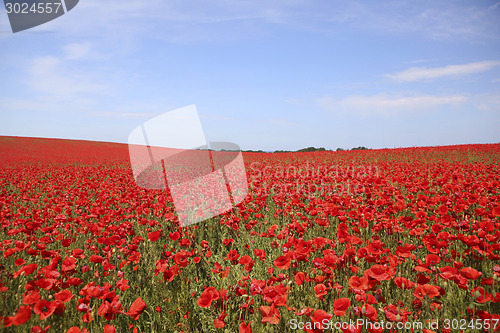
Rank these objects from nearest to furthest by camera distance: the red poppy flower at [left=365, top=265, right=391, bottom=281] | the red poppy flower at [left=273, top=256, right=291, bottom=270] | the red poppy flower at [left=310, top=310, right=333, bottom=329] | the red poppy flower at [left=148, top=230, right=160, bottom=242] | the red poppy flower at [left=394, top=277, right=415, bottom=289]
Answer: the red poppy flower at [left=310, top=310, right=333, bottom=329]
the red poppy flower at [left=365, top=265, right=391, bottom=281]
the red poppy flower at [left=394, top=277, right=415, bottom=289]
the red poppy flower at [left=273, top=256, right=291, bottom=270]
the red poppy flower at [left=148, top=230, right=160, bottom=242]

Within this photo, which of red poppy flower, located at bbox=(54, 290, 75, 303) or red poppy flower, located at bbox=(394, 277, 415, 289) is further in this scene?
red poppy flower, located at bbox=(394, 277, 415, 289)

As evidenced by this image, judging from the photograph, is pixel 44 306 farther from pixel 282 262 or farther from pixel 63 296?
pixel 282 262

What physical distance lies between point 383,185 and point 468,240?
3140mm

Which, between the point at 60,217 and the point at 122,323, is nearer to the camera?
the point at 122,323

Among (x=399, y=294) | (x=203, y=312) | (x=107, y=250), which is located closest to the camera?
(x=399, y=294)

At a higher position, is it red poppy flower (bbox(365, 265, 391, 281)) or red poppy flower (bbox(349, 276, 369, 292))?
red poppy flower (bbox(365, 265, 391, 281))

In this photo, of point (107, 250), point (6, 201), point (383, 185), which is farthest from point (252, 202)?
point (6, 201)

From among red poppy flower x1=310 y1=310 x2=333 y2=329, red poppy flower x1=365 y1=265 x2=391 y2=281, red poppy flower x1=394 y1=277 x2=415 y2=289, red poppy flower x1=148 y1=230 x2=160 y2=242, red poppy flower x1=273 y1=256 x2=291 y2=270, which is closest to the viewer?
red poppy flower x1=310 y1=310 x2=333 y2=329

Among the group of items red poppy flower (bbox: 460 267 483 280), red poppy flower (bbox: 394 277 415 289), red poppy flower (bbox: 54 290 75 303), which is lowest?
red poppy flower (bbox: 394 277 415 289)

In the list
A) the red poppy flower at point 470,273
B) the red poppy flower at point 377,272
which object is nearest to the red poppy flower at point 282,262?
the red poppy flower at point 377,272

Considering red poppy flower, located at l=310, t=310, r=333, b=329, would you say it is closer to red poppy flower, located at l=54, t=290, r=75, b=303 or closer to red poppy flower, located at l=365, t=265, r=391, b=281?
red poppy flower, located at l=365, t=265, r=391, b=281

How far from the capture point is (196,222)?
16.2ft

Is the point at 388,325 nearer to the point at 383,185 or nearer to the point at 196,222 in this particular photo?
the point at 196,222

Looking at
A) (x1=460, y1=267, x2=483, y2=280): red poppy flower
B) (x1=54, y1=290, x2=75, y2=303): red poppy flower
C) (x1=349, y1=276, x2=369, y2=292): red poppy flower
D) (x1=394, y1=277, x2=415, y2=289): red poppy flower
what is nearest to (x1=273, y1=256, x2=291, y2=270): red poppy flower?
(x1=349, y1=276, x2=369, y2=292): red poppy flower
